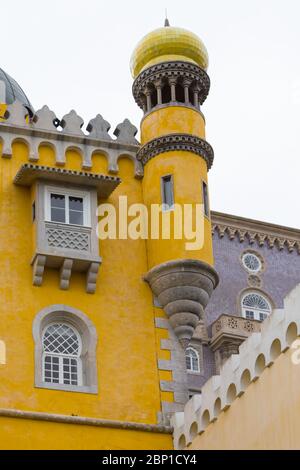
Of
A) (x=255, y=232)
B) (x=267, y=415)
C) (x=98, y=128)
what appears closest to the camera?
(x=267, y=415)

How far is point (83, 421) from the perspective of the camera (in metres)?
26.6

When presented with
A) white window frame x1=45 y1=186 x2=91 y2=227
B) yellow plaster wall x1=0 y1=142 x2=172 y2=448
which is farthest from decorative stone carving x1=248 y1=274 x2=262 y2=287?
white window frame x1=45 y1=186 x2=91 y2=227

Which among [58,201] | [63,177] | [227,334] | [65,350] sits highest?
[227,334]

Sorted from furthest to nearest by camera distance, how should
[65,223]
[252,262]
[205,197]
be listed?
1. [252,262]
2. [205,197]
3. [65,223]

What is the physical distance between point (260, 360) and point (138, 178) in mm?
8379

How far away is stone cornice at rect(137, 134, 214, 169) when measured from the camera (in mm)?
29938

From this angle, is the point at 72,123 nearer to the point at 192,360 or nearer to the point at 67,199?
the point at 67,199

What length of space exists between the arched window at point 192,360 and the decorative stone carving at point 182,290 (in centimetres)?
2173

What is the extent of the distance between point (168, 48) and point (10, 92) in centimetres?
693

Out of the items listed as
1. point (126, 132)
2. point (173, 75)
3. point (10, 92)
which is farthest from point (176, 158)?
point (10, 92)

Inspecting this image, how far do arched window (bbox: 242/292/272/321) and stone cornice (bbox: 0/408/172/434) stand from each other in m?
26.7

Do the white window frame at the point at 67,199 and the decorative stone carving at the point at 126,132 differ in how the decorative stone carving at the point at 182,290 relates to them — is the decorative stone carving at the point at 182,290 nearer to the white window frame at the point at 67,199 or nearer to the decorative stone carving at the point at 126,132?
the white window frame at the point at 67,199
